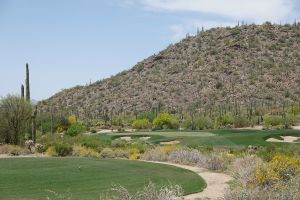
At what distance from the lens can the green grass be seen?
1747 cm

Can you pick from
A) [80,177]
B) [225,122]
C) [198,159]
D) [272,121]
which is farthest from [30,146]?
[272,121]

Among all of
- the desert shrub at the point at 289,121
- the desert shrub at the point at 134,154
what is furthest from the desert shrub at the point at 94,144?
the desert shrub at the point at 289,121

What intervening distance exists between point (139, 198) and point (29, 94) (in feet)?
108

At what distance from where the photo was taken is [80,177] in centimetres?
2030

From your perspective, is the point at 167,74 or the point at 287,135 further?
the point at 167,74

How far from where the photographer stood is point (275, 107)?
69.9 meters

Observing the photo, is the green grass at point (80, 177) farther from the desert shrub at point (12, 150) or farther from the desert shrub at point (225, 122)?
the desert shrub at point (225, 122)

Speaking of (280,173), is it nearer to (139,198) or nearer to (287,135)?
(139,198)

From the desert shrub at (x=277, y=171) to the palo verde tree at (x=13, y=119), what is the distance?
26.3 metres

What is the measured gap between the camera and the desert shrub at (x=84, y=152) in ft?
108

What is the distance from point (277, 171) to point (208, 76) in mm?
68850

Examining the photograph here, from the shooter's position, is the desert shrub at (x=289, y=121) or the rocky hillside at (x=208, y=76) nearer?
the desert shrub at (x=289, y=121)

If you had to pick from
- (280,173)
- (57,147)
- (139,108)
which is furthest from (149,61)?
(280,173)

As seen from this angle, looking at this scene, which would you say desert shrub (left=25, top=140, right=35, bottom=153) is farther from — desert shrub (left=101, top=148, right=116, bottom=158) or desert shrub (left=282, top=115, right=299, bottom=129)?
desert shrub (left=282, top=115, right=299, bottom=129)
